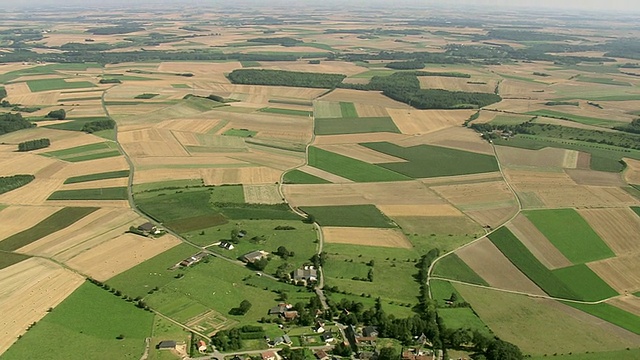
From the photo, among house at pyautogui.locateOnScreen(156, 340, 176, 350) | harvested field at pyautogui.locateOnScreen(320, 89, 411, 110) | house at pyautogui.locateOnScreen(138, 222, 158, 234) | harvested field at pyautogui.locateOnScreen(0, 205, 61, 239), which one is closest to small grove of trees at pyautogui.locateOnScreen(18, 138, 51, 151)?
harvested field at pyautogui.locateOnScreen(0, 205, 61, 239)

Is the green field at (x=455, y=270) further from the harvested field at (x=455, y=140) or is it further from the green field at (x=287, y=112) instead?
the green field at (x=287, y=112)

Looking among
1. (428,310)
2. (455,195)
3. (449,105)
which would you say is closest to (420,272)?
(428,310)

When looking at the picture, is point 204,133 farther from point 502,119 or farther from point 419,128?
point 502,119

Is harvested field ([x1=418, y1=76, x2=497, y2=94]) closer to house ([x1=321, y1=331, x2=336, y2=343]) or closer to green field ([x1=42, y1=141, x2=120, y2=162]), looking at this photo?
green field ([x1=42, y1=141, x2=120, y2=162])

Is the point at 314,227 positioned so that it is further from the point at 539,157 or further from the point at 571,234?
the point at 539,157

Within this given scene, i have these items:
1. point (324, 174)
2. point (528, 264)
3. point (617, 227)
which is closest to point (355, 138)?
point (324, 174)

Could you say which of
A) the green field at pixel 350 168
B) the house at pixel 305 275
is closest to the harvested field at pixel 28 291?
the house at pixel 305 275
